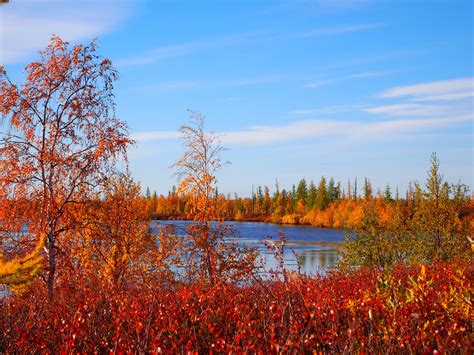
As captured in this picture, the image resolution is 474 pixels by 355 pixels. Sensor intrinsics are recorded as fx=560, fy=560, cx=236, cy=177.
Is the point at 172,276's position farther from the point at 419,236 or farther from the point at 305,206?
the point at 305,206

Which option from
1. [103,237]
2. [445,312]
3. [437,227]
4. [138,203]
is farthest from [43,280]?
[437,227]

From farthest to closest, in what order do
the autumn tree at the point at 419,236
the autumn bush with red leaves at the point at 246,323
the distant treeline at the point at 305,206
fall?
the distant treeline at the point at 305,206 < the autumn tree at the point at 419,236 < the autumn bush with red leaves at the point at 246,323

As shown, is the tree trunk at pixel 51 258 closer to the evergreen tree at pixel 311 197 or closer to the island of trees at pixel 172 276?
the island of trees at pixel 172 276

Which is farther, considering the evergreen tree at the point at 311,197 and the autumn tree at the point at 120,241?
the evergreen tree at the point at 311,197

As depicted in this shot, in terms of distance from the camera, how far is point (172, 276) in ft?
46.4

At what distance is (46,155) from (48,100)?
1.38 metres

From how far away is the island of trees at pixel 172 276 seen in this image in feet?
20.7

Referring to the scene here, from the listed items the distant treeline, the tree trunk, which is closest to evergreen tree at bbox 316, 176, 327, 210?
A: the distant treeline

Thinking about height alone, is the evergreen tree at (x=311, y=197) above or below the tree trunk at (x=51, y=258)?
above

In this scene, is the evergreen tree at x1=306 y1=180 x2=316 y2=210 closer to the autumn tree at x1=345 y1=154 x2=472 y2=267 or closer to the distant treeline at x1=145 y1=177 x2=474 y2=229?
the distant treeline at x1=145 y1=177 x2=474 y2=229

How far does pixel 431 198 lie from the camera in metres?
21.7

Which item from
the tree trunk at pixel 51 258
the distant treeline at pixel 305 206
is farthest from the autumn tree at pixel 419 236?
the distant treeline at pixel 305 206

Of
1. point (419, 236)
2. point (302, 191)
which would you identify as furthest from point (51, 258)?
point (302, 191)

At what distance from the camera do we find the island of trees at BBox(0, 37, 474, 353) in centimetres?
631
